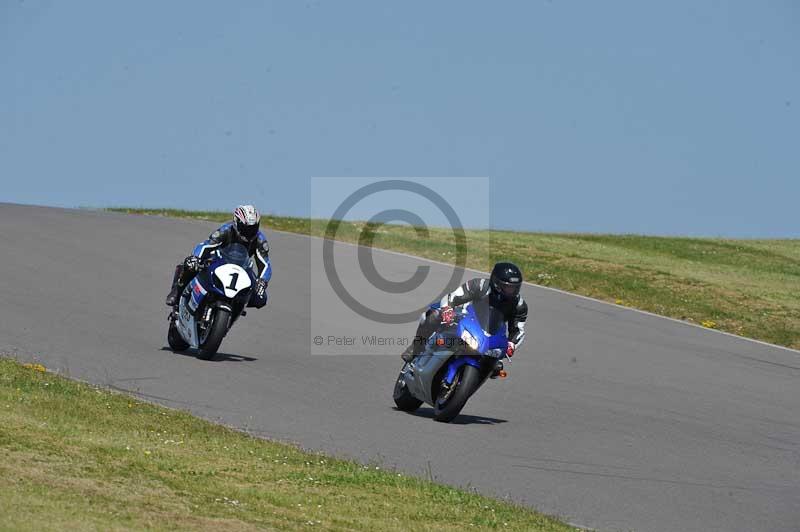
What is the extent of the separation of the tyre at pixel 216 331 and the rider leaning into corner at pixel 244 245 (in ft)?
1.63

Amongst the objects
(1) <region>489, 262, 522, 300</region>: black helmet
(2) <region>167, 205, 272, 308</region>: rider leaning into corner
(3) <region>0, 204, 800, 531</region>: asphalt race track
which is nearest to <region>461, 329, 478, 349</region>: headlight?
(1) <region>489, 262, 522, 300</region>: black helmet

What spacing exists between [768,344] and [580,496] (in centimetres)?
1343

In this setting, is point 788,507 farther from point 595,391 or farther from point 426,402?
point 595,391

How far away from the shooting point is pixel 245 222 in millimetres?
16750

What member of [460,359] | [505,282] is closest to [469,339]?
[460,359]

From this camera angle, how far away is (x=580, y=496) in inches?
429

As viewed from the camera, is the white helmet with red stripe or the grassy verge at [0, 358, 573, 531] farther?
the white helmet with red stripe

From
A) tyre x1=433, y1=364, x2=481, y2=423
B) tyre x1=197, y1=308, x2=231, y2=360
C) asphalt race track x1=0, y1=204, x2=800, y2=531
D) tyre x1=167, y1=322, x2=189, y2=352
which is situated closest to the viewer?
asphalt race track x1=0, y1=204, x2=800, y2=531

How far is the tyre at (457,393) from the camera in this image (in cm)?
1367

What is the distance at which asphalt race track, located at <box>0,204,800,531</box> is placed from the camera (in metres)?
11.4

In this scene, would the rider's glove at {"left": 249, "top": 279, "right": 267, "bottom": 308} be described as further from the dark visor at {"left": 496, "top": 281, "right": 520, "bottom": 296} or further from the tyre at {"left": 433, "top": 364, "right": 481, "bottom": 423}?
the dark visor at {"left": 496, "top": 281, "right": 520, "bottom": 296}

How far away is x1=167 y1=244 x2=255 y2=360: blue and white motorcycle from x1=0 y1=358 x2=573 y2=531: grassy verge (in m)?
4.27

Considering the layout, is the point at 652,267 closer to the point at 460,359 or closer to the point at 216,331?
the point at 216,331

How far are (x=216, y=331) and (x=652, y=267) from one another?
67.0 ft
